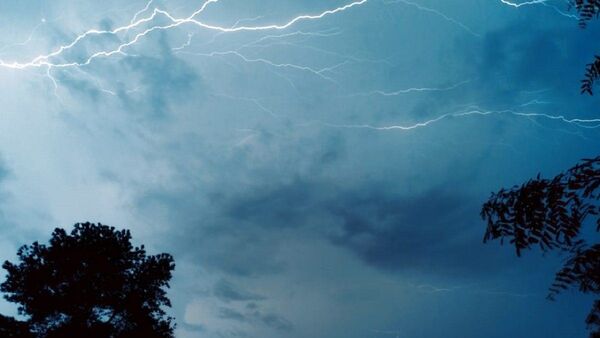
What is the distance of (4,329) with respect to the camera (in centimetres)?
1398

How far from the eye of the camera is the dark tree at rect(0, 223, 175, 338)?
52.1 feet

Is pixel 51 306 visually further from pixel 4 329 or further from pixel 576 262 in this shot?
pixel 576 262

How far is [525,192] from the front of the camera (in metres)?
2.00

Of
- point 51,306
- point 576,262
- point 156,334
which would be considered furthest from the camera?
point 156,334

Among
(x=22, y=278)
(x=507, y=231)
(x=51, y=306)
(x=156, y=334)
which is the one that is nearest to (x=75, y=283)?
(x=51, y=306)

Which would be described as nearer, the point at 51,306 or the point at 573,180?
the point at 573,180

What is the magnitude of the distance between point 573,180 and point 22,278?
2157cm

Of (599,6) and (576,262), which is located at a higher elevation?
(599,6)

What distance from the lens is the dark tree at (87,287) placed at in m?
15.9

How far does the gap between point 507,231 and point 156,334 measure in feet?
62.6

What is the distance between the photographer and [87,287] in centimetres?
1652

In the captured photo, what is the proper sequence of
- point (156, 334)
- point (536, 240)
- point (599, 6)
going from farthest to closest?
1. point (156, 334)
2. point (599, 6)
3. point (536, 240)

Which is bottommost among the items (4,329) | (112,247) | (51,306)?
(4,329)

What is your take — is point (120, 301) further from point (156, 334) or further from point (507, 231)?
point (507, 231)
